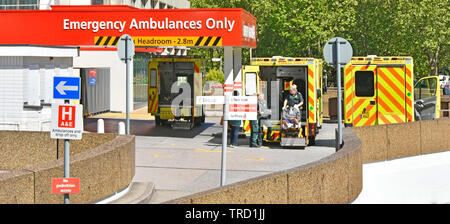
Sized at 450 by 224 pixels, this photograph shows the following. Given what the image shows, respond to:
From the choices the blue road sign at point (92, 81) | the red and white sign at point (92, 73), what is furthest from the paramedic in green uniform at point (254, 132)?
the red and white sign at point (92, 73)

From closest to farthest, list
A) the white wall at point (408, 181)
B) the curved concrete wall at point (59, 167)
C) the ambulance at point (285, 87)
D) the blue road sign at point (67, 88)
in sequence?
the curved concrete wall at point (59, 167)
the blue road sign at point (67, 88)
the white wall at point (408, 181)
the ambulance at point (285, 87)

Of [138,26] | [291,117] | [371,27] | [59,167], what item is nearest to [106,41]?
[138,26]

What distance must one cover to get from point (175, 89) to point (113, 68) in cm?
1001

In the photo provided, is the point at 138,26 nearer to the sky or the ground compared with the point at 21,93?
nearer to the sky

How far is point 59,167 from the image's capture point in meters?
10.6

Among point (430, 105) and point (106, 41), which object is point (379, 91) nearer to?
point (430, 105)

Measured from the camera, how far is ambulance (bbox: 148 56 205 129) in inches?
1085

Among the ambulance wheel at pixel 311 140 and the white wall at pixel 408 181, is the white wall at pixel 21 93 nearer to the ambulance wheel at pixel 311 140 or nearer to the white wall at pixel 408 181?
the ambulance wheel at pixel 311 140

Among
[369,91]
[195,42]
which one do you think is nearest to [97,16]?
[195,42]

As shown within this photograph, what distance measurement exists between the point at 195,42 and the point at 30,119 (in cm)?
606

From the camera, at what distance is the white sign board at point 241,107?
13102 mm

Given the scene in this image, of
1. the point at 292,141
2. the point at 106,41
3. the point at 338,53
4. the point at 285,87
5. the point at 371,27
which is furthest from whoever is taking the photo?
the point at 371,27

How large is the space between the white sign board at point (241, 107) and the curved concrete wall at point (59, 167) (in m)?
1.82
